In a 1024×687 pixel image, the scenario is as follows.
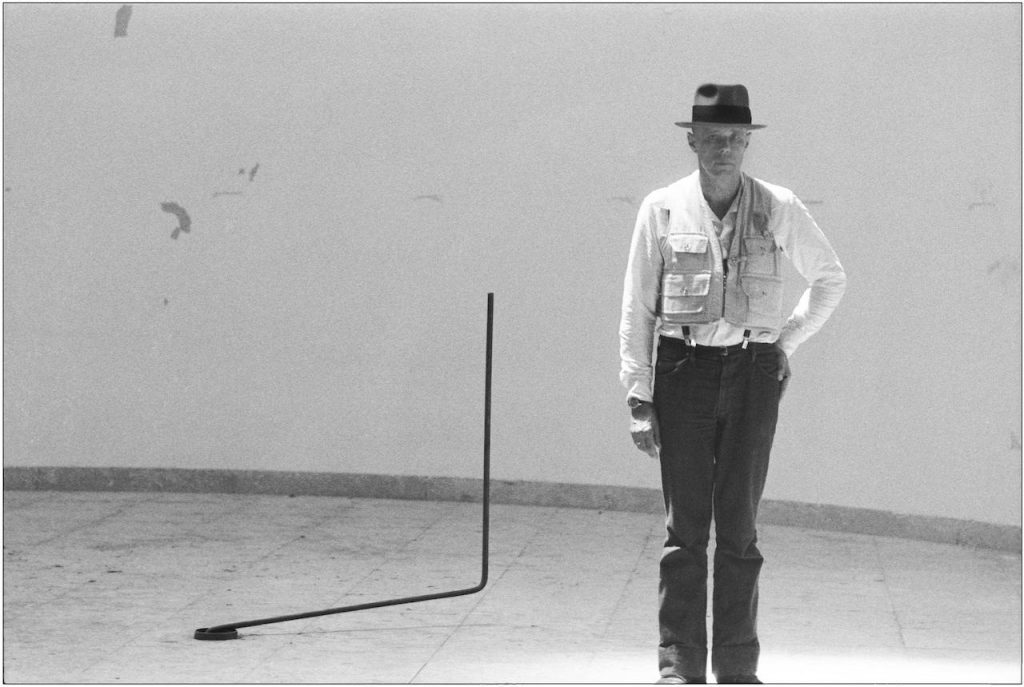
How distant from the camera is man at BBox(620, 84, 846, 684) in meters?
3.52

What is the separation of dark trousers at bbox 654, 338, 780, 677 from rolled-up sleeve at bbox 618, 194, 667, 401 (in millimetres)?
43

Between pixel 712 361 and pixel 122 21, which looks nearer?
pixel 712 361

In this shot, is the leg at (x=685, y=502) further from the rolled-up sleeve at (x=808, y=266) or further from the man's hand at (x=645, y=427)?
the rolled-up sleeve at (x=808, y=266)

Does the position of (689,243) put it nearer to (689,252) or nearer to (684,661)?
(689,252)

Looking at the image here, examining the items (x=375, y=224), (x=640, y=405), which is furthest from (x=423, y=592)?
(x=375, y=224)

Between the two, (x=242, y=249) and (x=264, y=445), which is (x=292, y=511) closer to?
(x=264, y=445)

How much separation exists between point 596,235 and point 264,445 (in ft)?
5.77

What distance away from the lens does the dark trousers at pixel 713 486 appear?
3541 millimetres

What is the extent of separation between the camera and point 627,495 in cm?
658

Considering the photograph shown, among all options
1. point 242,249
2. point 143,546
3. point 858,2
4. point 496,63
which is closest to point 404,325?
point 242,249

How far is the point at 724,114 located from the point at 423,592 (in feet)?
6.93

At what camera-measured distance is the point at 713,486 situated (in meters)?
3.60

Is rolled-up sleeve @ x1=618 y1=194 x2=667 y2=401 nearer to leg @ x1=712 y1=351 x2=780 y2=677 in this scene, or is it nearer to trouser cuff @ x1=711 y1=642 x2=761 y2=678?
leg @ x1=712 y1=351 x2=780 y2=677

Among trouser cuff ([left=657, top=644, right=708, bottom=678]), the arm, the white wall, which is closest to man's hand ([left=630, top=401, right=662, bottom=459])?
the arm
